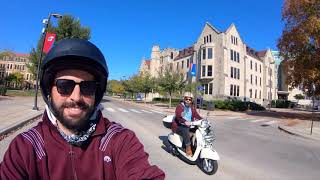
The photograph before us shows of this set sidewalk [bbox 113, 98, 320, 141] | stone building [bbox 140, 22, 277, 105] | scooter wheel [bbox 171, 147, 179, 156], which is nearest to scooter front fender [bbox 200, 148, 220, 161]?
scooter wheel [bbox 171, 147, 179, 156]

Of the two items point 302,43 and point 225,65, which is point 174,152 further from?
point 225,65

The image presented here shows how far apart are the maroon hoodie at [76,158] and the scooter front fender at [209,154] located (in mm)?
5364

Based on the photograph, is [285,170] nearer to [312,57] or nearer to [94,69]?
[94,69]

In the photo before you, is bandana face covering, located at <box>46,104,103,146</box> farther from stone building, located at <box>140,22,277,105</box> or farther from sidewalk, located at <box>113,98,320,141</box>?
stone building, located at <box>140,22,277,105</box>

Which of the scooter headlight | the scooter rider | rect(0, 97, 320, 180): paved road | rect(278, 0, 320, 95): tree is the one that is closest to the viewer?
rect(0, 97, 320, 180): paved road

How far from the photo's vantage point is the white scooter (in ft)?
24.0

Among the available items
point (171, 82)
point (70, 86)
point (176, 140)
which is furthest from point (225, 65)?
point (70, 86)

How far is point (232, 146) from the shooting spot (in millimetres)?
11930

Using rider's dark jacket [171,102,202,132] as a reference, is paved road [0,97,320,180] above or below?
below

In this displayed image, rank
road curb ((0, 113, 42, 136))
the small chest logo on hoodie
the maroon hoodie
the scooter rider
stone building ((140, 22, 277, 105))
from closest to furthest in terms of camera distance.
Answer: the maroon hoodie
the small chest logo on hoodie
the scooter rider
road curb ((0, 113, 42, 136))
stone building ((140, 22, 277, 105))

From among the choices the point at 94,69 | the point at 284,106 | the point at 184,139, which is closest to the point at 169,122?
the point at 184,139

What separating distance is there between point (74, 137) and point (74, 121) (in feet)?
0.40

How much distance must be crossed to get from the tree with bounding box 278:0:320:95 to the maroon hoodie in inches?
1178

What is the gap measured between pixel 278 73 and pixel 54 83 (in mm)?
93470
